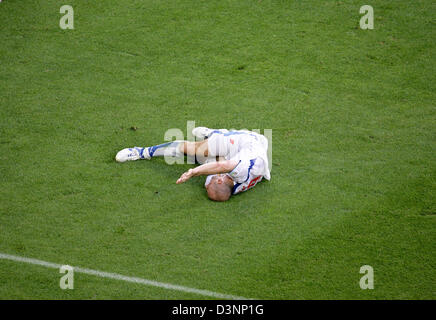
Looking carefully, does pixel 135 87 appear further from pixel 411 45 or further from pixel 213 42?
pixel 411 45

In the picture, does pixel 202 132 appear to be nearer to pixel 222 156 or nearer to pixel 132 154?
pixel 222 156

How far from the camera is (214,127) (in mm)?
7305

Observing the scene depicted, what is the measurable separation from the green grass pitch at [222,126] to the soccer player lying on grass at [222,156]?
150 mm

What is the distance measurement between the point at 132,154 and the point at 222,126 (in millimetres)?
1345

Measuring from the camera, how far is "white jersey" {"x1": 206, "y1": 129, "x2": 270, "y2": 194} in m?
6.22

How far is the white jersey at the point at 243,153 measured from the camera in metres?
6.22

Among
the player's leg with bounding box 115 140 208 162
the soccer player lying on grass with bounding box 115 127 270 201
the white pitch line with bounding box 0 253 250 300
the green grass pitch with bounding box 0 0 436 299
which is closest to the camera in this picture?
the white pitch line with bounding box 0 253 250 300

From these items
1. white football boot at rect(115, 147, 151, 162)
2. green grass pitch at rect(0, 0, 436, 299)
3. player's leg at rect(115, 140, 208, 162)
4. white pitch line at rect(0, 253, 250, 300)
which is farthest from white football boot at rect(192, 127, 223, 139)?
white pitch line at rect(0, 253, 250, 300)

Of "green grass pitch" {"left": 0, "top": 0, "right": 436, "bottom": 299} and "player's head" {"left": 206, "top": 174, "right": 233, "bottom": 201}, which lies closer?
"green grass pitch" {"left": 0, "top": 0, "right": 436, "bottom": 299}

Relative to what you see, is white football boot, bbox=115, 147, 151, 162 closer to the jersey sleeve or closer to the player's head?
the player's head

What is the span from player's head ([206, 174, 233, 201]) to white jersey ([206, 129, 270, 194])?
8 centimetres

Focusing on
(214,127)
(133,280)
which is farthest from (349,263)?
(214,127)

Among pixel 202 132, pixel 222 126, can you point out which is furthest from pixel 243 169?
pixel 222 126
